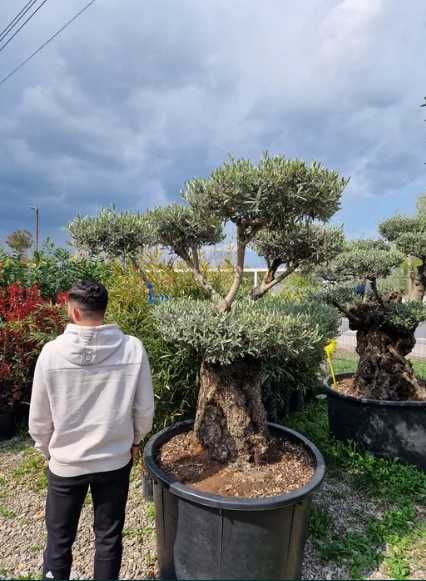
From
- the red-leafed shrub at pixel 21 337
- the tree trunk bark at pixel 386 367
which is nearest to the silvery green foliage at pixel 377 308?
the tree trunk bark at pixel 386 367

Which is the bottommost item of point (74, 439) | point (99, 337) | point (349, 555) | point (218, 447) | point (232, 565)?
point (349, 555)

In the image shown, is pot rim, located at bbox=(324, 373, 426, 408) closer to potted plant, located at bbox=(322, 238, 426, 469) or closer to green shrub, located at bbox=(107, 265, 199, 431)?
potted plant, located at bbox=(322, 238, 426, 469)

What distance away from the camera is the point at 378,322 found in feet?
10.6

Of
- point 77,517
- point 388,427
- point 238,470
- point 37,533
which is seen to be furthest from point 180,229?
point 388,427

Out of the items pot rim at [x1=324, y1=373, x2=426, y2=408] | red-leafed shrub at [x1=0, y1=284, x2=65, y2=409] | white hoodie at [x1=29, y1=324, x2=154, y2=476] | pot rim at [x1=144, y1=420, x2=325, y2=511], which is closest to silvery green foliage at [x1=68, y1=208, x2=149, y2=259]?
white hoodie at [x1=29, y1=324, x2=154, y2=476]

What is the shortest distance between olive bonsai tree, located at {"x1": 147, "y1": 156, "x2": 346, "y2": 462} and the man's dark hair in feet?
1.32

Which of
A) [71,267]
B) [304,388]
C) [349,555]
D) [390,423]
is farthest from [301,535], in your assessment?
[71,267]

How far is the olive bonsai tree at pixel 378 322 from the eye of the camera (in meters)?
3.08

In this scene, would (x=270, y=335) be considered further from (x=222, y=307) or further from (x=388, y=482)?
(x=388, y=482)

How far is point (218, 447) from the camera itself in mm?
2010

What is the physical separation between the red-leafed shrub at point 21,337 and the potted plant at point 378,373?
2.56 metres

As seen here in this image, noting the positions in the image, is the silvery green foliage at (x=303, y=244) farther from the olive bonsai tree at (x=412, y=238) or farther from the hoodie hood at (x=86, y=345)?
the olive bonsai tree at (x=412, y=238)

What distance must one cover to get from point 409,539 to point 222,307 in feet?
5.54

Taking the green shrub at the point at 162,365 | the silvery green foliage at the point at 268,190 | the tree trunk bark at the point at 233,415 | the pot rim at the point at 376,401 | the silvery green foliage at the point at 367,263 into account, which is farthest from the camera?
the silvery green foliage at the point at 367,263
